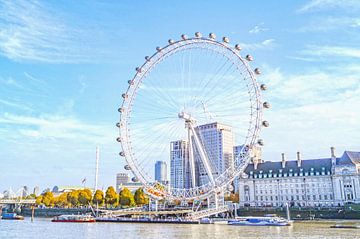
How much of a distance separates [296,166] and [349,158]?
10.3 meters

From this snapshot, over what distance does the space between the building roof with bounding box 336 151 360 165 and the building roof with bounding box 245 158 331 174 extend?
8.57 feet

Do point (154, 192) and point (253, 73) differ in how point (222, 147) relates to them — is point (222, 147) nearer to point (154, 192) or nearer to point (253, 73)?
point (154, 192)

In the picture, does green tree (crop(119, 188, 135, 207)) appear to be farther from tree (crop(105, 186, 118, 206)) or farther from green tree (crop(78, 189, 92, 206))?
green tree (crop(78, 189, 92, 206))

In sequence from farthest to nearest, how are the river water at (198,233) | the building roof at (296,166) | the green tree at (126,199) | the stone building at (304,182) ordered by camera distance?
the green tree at (126,199) → the building roof at (296,166) → the stone building at (304,182) → the river water at (198,233)

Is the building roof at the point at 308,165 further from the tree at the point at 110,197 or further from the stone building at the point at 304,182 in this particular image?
the tree at the point at 110,197

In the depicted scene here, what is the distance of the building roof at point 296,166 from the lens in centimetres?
7369

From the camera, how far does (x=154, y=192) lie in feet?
170

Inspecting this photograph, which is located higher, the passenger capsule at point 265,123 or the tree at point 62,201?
the passenger capsule at point 265,123

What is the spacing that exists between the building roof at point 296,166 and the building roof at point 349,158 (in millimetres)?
2612

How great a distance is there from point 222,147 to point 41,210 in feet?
157

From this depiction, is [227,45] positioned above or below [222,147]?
above

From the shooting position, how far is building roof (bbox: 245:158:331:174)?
7369cm

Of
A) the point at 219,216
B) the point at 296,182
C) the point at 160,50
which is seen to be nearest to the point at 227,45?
the point at 160,50

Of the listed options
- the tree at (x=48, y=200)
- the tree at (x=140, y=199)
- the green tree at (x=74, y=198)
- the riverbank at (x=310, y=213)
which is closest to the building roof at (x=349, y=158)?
the riverbank at (x=310, y=213)
